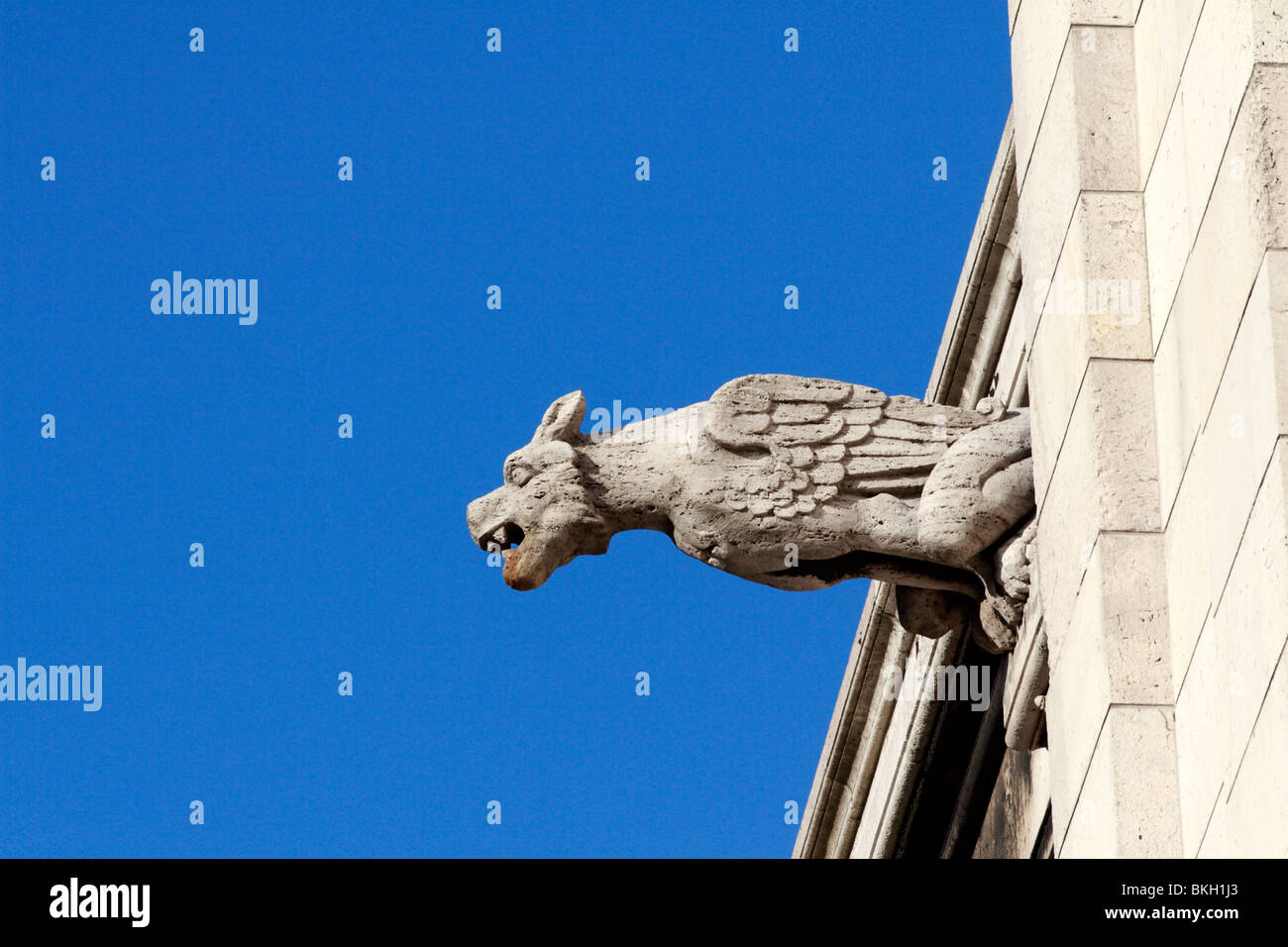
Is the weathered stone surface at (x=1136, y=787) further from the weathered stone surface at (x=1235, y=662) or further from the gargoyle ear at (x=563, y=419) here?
the gargoyle ear at (x=563, y=419)

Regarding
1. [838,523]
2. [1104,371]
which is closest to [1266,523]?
[1104,371]

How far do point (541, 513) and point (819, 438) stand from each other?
93cm

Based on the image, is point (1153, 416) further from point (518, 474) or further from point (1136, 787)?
point (518, 474)

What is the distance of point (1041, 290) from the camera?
313 inches

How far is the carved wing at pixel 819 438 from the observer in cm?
849

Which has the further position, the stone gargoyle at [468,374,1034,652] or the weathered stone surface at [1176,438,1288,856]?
the stone gargoyle at [468,374,1034,652]

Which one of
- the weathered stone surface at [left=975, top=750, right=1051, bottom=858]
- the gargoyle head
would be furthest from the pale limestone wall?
the gargoyle head

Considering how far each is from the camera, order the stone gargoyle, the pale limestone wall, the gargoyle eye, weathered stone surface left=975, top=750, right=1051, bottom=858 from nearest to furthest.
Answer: the pale limestone wall, the stone gargoyle, the gargoyle eye, weathered stone surface left=975, top=750, right=1051, bottom=858

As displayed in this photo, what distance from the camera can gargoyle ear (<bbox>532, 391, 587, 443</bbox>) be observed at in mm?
8703

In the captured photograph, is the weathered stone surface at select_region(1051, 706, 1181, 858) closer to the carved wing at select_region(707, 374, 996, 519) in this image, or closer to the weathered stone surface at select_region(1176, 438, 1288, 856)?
the weathered stone surface at select_region(1176, 438, 1288, 856)

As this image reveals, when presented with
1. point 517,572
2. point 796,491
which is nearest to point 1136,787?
point 796,491

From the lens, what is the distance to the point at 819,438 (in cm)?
859

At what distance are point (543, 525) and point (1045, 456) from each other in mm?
1649
